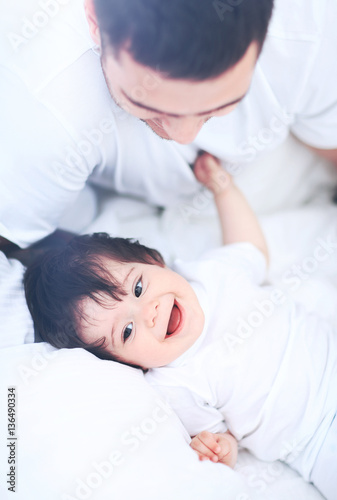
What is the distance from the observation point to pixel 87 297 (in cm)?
86

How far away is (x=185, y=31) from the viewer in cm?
55

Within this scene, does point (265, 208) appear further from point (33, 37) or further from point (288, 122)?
point (33, 37)

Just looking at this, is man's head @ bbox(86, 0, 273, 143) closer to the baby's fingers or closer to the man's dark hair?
the man's dark hair

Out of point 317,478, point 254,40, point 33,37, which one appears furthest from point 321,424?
point 33,37

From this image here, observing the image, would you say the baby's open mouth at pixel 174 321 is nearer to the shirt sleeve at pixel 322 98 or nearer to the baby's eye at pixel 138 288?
the baby's eye at pixel 138 288

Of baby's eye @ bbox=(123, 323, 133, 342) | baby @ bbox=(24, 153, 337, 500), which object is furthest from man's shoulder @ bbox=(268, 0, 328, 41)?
baby's eye @ bbox=(123, 323, 133, 342)

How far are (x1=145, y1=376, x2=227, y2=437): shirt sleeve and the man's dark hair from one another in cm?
67

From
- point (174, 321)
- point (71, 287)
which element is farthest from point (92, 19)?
point (174, 321)

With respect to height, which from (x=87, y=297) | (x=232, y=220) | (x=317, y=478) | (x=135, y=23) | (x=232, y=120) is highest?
(x=135, y=23)

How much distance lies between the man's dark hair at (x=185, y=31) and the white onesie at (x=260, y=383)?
1.94 feet

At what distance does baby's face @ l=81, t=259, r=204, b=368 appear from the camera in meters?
0.86

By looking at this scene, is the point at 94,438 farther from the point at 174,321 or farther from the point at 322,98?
the point at 322,98

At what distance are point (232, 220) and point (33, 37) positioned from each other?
68 centimetres

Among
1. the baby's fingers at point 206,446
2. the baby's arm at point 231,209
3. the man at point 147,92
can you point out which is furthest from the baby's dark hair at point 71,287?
the baby's arm at point 231,209
